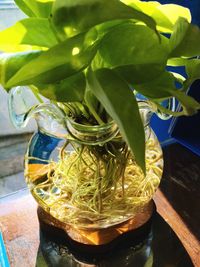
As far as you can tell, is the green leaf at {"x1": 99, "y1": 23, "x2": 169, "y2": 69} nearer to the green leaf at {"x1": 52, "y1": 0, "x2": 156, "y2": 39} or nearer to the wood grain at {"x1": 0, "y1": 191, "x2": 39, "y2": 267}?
the green leaf at {"x1": 52, "y1": 0, "x2": 156, "y2": 39}

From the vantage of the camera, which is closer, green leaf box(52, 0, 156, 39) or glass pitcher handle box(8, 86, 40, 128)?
green leaf box(52, 0, 156, 39)

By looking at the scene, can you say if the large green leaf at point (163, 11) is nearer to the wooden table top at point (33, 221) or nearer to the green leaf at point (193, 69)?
the green leaf at point (193, 69)

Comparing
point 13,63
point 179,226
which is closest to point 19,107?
point 13,63

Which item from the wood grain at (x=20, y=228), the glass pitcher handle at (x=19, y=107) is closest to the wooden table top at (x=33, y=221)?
the wood grain at (x=20, y=228)

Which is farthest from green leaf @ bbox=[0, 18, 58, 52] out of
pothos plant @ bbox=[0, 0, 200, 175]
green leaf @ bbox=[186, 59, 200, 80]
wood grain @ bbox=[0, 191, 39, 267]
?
wood grain @ bbox=[0, 191, 39, 267]

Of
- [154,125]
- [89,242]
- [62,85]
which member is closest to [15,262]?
[89,242]

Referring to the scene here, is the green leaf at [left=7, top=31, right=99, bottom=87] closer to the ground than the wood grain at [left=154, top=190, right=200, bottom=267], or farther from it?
farther from it
